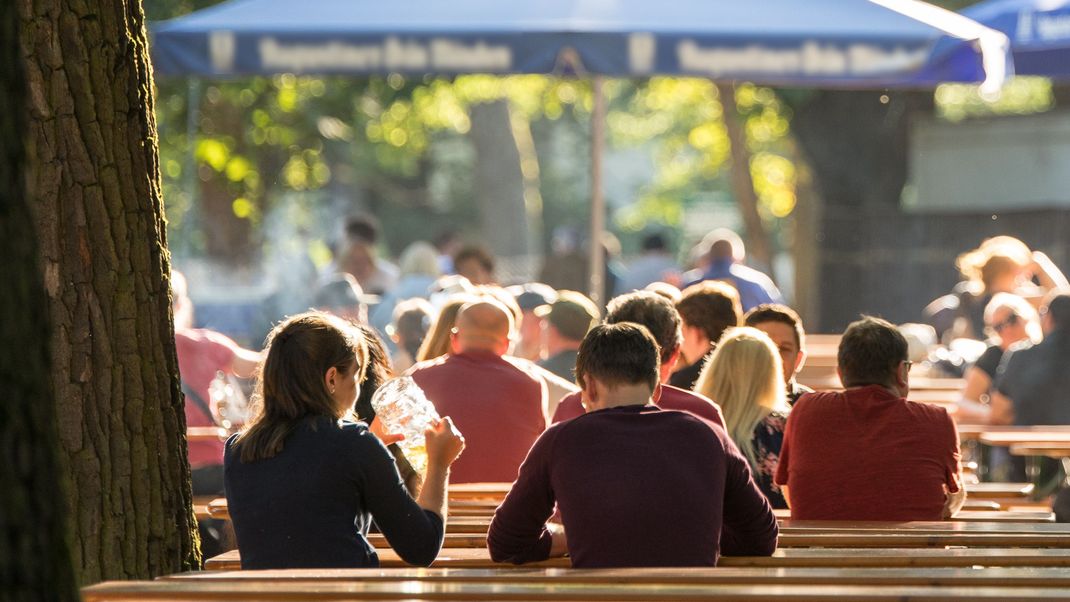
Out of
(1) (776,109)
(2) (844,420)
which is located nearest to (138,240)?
(2) (844,420)

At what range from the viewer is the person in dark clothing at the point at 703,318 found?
22.9 ft

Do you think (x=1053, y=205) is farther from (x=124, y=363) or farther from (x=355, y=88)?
(x=124, y=363)

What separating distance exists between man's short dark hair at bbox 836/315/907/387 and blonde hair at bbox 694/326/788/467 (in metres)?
0.47

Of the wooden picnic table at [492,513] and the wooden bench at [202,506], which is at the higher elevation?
the wooden picnic table at [492,513]

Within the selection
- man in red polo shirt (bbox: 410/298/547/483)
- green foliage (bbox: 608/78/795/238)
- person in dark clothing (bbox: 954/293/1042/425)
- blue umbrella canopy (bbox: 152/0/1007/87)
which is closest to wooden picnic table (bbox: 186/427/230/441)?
man in red polo shirt (bbox: 410/298/547/483)

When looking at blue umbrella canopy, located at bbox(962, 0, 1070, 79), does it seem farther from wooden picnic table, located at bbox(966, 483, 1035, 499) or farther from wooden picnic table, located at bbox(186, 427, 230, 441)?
wooden picnic table, located at bbox(186, 427, 230, 441)

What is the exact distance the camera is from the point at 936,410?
5125 millimetres

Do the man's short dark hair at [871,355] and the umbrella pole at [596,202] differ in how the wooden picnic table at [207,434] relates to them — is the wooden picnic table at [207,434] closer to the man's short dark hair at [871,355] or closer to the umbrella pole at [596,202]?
the man's short dark hair at [871,355]

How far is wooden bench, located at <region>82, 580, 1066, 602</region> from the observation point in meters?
3.50

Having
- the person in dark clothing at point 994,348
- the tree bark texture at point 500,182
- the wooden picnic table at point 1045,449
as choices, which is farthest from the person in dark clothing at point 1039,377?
the tree bark texture at point 500,182

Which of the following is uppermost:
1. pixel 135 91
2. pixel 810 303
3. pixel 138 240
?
pixel 135 91

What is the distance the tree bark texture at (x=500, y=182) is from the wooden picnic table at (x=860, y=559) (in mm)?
27764

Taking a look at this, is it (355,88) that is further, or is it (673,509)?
(355,88)

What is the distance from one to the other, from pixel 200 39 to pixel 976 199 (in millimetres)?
11759
